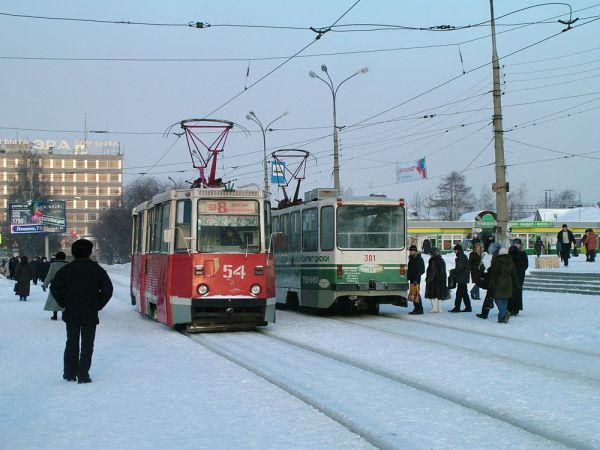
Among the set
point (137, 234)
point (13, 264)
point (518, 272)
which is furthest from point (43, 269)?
point (518, 272)

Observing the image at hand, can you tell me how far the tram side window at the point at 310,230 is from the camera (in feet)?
62.4

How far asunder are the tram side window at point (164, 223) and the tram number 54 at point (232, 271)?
1442 millimetres

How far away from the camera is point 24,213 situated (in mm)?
70875

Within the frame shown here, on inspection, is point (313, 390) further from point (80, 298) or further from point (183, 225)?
point (183, 225)

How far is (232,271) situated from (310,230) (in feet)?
15.4

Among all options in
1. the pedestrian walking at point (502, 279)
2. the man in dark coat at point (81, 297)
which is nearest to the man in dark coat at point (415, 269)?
the pedestrian walking at point (502, 279)

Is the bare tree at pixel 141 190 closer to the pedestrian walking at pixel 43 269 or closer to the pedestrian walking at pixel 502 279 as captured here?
the pedestrian walking at pixel 43 269

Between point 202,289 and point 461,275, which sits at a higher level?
point 461,275

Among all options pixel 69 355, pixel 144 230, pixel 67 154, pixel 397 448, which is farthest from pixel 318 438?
pixel 67 154

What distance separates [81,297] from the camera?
9234 mm

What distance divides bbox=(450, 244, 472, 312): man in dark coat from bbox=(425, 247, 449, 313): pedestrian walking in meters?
0.40

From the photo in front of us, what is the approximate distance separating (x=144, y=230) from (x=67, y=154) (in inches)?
5186

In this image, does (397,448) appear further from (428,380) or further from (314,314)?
(314,314)

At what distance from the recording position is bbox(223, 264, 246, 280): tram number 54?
1500 centimetres
